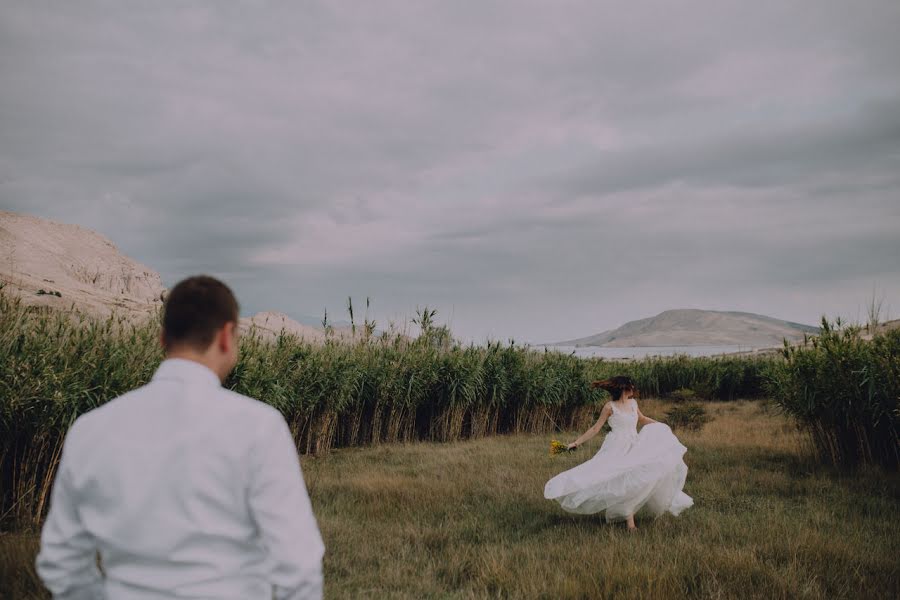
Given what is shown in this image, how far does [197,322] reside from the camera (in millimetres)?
1968

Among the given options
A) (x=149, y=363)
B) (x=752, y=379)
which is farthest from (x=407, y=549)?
(x=752, y=379)

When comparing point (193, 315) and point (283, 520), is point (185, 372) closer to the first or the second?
point (193, 315)

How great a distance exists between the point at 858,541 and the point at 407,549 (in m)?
4.82

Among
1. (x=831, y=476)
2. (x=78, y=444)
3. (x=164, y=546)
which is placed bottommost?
(x=831, y=476)

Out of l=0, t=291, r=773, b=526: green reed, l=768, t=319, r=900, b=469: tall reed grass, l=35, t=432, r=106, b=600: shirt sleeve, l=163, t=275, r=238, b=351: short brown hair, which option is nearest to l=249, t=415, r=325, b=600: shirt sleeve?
l=163, t=275, r=238, b=351: short brown hair

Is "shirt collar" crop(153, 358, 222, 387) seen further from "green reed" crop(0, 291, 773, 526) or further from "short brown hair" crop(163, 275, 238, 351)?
"green reed" crop(0, 291, 773, 526)

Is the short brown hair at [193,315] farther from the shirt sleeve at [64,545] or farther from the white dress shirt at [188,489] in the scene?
the shirt sleeve at [64,545]

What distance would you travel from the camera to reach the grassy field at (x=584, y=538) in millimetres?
5035

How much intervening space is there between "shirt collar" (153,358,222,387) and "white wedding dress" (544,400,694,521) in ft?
17.8

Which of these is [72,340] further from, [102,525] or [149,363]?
[102,525]

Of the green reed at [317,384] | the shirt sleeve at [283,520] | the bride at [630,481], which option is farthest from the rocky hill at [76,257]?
the shirt sleeve at [283,520]

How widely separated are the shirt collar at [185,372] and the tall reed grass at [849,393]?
34.7 ft

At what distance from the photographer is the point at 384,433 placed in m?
15.7

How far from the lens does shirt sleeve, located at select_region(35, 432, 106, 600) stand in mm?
1903
